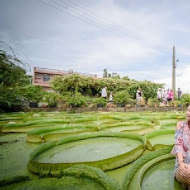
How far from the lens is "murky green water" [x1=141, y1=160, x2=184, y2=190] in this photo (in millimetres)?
1381

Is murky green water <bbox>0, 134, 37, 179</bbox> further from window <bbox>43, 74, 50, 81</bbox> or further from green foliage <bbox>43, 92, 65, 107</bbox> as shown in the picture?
window <bbox>43, 74, 50, 81</bbox>

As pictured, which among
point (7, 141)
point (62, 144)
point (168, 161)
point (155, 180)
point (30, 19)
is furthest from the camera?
point (7, 141)

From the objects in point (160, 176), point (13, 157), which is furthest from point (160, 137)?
point (13, 157)

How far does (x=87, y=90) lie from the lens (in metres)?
18.3

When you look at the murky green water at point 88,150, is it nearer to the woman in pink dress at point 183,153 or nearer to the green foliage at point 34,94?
the woman in pink dress at point 183,153

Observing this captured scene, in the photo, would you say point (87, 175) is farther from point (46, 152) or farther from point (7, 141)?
point (7, 141)

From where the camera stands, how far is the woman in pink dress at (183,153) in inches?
51.3

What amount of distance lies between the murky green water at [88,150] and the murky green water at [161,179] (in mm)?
571

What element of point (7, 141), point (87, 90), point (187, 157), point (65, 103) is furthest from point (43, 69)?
point (187, 157)

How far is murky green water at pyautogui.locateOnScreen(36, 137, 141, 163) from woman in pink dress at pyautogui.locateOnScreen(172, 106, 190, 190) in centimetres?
71

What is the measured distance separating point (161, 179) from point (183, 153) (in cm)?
32

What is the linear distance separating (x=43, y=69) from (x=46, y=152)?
30.6 m


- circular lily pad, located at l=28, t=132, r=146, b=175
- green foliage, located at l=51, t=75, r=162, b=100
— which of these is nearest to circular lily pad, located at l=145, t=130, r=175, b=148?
circular lily pad, located at l=28, t=132, r=146, b=175

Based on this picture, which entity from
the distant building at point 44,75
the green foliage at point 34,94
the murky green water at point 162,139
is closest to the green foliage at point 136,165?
the murky green water at point 162,139
